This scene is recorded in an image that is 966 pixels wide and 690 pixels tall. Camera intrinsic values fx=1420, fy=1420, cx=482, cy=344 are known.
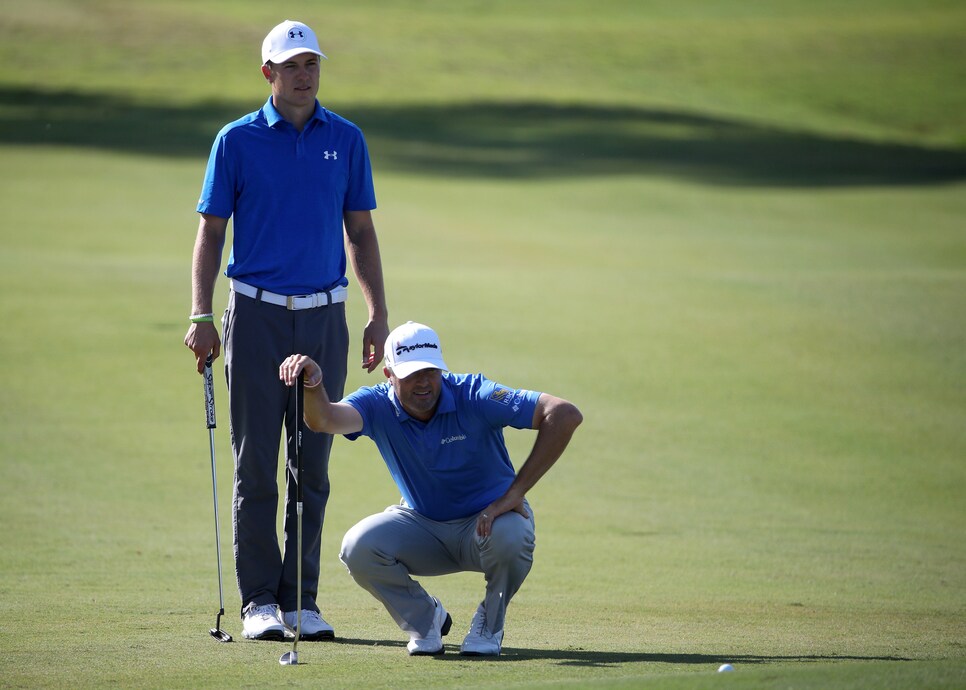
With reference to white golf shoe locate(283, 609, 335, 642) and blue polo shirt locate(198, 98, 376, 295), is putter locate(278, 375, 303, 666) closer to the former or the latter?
white golf shoe locate(283, 609, 335, 642)

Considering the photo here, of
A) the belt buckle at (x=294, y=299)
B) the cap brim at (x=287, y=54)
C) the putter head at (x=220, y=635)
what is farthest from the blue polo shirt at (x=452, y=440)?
the cap brim at (x=287, y=54)

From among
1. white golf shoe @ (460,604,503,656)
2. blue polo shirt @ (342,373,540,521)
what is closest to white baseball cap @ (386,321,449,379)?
blue polo shirt @ (342,373,540,521)

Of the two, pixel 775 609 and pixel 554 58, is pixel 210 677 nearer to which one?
pixel 775 609

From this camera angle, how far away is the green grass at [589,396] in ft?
17.8

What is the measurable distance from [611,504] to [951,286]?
6620mm

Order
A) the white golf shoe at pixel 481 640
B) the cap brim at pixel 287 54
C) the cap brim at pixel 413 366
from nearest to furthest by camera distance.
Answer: the white golf shoe at pixel 481 640
the cap brim at pixel 413 366
the cap brim at pixel 287 54

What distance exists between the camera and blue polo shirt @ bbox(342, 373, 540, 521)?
17.7 feet

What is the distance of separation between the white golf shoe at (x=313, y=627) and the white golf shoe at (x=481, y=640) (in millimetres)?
543

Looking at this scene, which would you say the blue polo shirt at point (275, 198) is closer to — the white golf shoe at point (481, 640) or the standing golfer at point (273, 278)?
the standing golfer at point (273, 278)

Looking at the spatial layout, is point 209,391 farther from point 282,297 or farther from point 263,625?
point 263,625

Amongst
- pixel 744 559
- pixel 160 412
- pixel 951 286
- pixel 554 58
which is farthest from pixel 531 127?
pixel 744 559

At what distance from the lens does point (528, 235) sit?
57.2 feet

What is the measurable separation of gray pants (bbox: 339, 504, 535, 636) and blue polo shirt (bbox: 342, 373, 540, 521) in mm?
96

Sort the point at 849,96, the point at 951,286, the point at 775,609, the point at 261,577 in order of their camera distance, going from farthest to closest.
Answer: the point at 849,96, the point at 951,286, the point at 775,609, the point at 261,577
